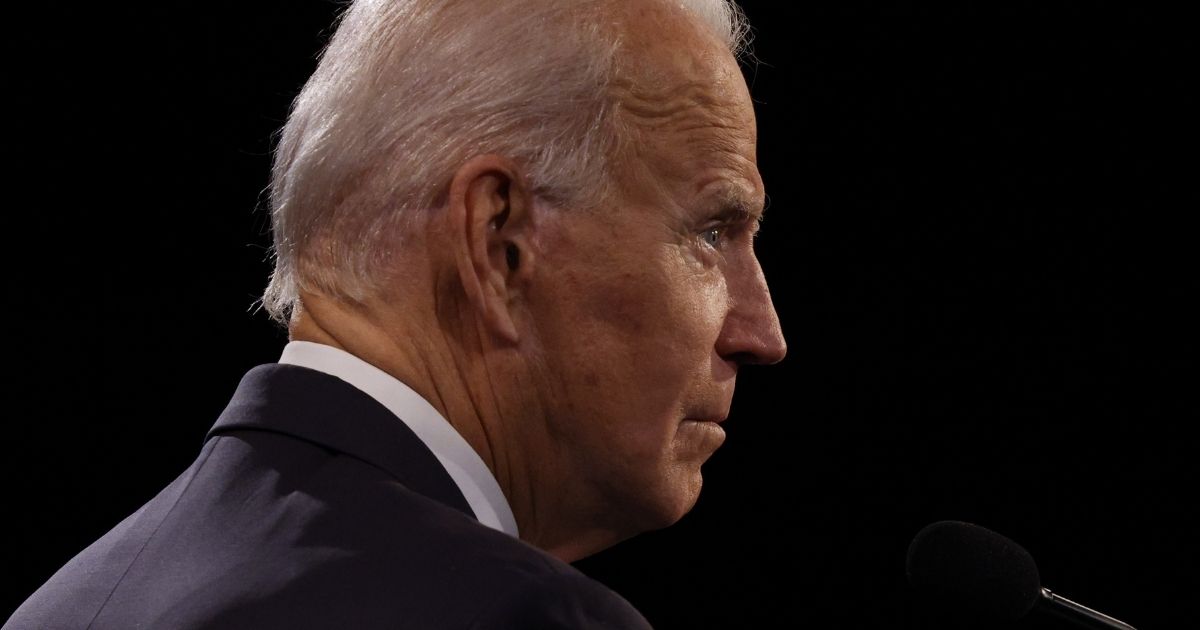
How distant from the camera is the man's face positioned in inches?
56.6

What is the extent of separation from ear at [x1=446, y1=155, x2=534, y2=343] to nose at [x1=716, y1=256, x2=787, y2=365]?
0.29 m

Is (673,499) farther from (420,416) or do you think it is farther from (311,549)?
(311,549)

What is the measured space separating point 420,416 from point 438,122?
327 mm

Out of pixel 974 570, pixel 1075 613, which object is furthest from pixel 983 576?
pixel 1075 613

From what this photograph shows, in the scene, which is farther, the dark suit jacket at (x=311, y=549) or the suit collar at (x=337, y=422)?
the suit collar at (x=337, y=422)

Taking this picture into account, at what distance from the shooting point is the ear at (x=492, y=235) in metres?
1.38

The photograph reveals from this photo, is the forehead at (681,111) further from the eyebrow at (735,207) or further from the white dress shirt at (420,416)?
the white dress shirt at (420,416)

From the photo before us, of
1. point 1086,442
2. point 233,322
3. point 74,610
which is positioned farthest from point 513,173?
point 1086,442

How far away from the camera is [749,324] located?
158cm

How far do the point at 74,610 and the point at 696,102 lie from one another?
0.87m

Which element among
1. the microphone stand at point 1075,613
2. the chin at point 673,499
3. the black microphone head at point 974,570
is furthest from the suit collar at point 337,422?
the microphone stand at point 1075,613

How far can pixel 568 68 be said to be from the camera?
1434 mm

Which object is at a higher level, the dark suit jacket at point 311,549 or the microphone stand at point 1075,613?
the dark suit jacket at point 311,549

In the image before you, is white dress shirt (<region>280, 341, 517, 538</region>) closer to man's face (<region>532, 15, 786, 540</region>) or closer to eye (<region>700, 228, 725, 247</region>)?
man's face (<region>532, 15, 786, 540</region>)
